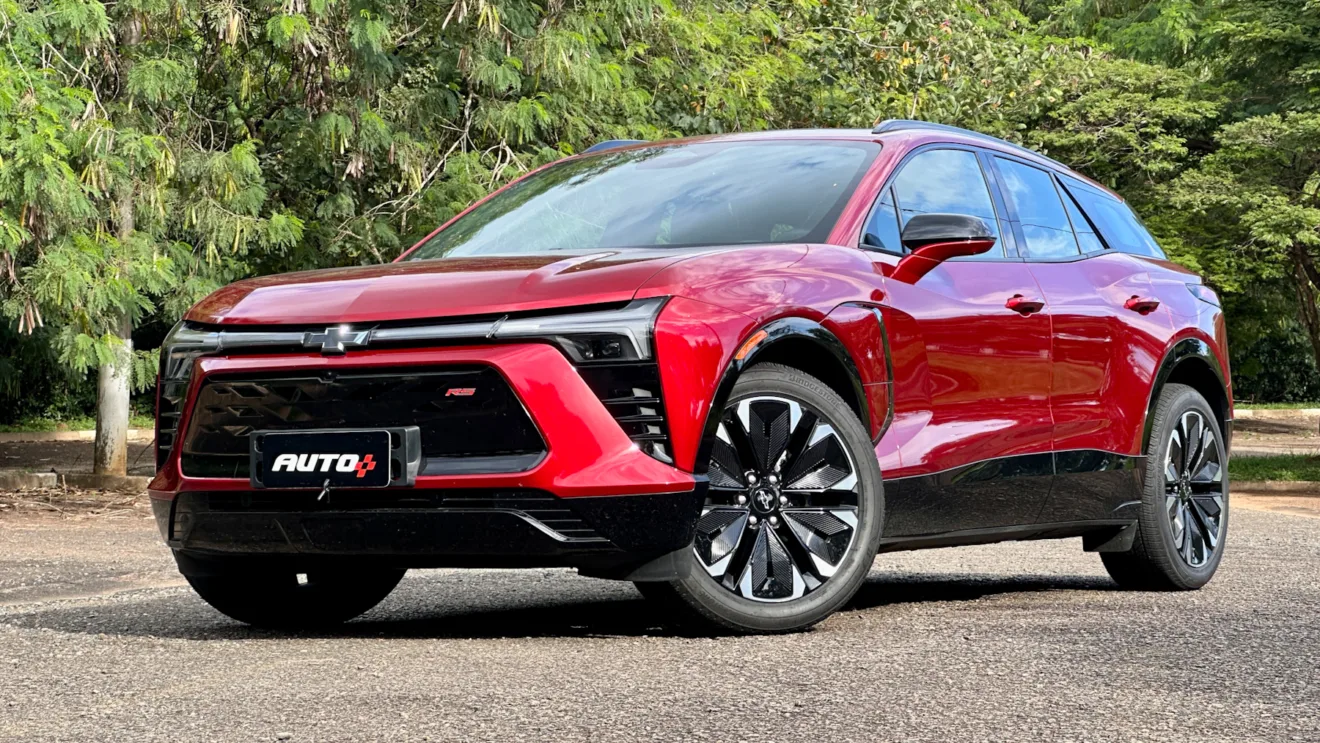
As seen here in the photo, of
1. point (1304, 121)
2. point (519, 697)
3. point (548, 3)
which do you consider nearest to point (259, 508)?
point (519, 697)

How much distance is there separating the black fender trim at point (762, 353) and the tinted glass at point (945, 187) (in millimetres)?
774

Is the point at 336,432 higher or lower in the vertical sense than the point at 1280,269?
higher

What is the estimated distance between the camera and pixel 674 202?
20.7ft

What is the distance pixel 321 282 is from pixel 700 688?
1.86 metres

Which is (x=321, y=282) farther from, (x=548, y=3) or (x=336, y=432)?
(x=548, y=3)

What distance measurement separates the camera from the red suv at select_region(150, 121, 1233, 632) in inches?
201

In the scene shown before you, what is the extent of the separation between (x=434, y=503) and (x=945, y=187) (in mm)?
2519

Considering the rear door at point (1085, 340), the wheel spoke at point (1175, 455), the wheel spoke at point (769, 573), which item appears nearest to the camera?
the wheel spoke at point (769, 573)

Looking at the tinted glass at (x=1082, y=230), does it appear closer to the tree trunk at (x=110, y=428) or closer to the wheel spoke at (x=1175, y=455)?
the wheel spoke at (x=1175, y=455)

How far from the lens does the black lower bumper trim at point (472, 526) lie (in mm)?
5105

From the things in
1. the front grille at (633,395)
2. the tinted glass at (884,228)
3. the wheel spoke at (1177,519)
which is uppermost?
the tinted glass at (884,228)

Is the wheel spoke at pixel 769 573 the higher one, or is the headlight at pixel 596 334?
the headlight at pixel 596 334

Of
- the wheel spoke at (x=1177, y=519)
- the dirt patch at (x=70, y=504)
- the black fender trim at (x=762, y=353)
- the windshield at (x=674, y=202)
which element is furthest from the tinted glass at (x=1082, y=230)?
the dirt patch at (x=70, y=504)

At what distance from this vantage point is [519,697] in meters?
4.45
